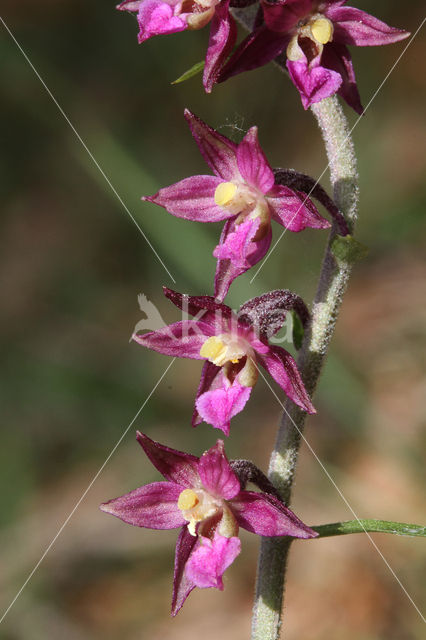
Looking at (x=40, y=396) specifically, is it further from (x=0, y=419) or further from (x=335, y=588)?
(x=335, y=588)

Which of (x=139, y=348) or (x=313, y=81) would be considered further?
(x=139, y=348)

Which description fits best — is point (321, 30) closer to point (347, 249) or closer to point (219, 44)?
point (219, 44)

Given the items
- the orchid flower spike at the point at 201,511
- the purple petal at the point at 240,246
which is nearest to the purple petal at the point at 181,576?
the orchid flower spike at the point at 201,511

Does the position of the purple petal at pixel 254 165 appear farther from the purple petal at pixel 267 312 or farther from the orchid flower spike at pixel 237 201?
the purple petal at pixel 267 312

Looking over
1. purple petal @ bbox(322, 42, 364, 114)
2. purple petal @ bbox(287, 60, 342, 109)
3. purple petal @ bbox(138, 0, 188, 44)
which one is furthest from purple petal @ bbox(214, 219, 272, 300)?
purple petal @ bbox(138, 0, 188, 44)

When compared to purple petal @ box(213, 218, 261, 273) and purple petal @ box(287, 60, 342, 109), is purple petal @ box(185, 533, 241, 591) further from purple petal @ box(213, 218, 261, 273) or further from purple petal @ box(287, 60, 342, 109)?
purple petal @ box(287, 60, 342, 109)

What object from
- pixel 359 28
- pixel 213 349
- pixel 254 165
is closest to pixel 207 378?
pixel 213 349

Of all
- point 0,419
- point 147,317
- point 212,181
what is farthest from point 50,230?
point 212,181
